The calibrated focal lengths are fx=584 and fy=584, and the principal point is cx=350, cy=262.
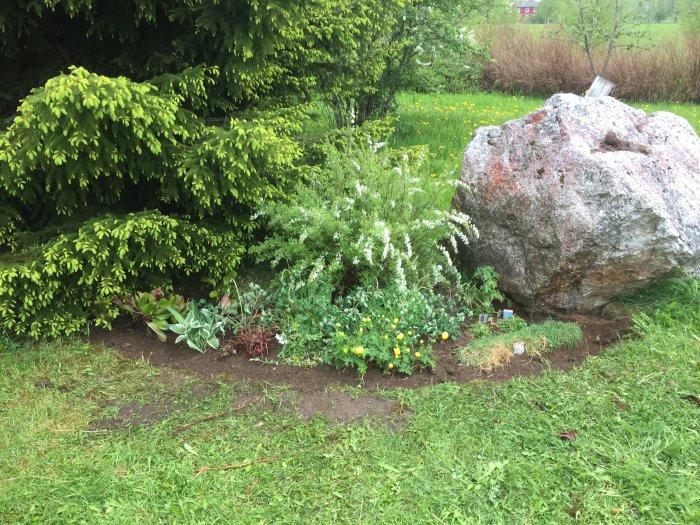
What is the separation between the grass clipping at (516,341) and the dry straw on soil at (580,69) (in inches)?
523

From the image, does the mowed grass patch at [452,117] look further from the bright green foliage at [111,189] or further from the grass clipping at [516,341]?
the bright green foliage at [111,189]

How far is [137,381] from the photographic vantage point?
3.44m

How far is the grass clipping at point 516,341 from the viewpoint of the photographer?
3.64 metres

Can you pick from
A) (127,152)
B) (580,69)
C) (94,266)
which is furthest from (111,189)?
(580,69)

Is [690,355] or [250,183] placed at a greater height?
[250,183]

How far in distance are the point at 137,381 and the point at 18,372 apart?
731 mm

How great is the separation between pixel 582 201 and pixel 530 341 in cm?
99

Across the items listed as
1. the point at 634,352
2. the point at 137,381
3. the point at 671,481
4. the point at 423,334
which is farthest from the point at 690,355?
the point at 137,381

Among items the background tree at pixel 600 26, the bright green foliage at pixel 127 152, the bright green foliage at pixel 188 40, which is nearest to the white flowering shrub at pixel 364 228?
the bright green foliage at pixel 127 152

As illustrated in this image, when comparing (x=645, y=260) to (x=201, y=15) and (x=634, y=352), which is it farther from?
(x=201, y=15)

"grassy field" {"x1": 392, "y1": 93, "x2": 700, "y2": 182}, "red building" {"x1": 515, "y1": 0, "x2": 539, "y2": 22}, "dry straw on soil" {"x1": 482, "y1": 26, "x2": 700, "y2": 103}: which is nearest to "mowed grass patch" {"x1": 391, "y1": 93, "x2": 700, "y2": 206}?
"grassy field" {"x1": 392, "y1": 93, "x2": 700, "y2": 182}

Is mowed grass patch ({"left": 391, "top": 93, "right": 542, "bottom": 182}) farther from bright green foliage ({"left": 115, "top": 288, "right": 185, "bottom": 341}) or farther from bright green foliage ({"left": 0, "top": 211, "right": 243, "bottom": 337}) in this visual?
bright green foliage ({"left": 115, "top": 288, "right": 185, "bottom": 341})

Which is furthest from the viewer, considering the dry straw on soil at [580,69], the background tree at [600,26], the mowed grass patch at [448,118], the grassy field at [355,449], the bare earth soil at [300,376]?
the dry straw on soil at [580,69]

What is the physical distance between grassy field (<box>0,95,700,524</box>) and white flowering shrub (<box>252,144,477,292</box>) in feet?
3.17
